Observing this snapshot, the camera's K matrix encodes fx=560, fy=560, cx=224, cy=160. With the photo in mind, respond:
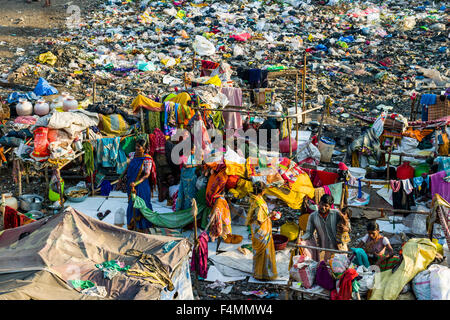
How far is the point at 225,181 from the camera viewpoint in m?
7.19

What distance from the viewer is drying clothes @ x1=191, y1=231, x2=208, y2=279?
20.8 feet

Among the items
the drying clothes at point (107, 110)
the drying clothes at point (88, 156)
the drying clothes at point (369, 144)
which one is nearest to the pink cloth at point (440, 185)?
the drying clothes at point (369, 144)

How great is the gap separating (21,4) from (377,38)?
36.8 feet

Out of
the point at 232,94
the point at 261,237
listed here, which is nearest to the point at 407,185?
the point at 261,237

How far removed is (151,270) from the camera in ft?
18.3

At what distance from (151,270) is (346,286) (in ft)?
6.24

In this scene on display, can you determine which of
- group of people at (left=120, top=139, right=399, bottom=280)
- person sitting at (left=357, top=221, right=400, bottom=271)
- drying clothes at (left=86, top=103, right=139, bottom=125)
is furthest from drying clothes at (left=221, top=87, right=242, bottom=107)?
person sitting at (left=357, top=221, right=400, bottom=271)

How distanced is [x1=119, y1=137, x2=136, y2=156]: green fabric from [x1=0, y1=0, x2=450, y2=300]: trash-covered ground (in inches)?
140

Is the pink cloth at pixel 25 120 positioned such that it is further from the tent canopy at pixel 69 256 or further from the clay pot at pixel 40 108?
the tent canopy at pixel 69 256

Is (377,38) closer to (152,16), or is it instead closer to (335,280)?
(152,16)

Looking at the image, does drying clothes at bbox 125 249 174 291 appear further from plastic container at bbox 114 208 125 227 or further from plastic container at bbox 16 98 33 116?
plastic container at bbox 16 98 33 116

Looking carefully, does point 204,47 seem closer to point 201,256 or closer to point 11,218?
point 11,218

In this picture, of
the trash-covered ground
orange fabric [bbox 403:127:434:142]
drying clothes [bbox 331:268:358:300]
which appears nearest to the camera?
drying clothes [bbox 331:268:358:300]

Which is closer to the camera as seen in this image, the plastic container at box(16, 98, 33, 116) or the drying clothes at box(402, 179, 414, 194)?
the drying clothes at box(402, 179, 414, 194)
